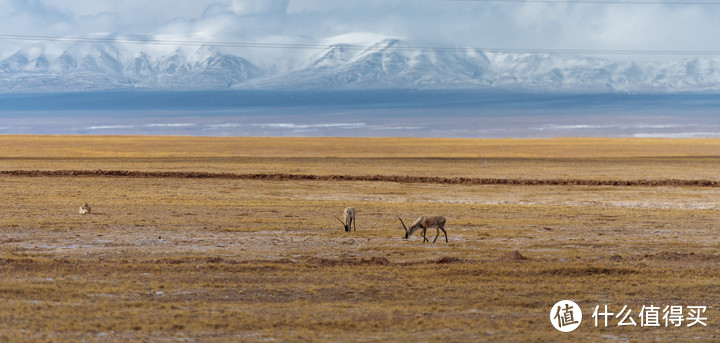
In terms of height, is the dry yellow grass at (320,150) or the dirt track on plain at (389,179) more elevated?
the dry yellow grass at (320,150)

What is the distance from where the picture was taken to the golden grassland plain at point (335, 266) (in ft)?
33.9

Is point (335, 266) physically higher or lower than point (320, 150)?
lower

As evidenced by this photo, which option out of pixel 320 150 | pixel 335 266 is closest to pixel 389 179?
pixel 335 266

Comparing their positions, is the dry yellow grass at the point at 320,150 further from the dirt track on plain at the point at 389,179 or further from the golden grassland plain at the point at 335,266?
the golden grassland plain at the point at 335,266

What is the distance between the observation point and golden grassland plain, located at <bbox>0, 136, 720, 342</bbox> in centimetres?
1034

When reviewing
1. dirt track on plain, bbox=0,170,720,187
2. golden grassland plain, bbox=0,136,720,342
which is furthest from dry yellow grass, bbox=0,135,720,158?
golden grassland plain, bbox=0,136,720,342

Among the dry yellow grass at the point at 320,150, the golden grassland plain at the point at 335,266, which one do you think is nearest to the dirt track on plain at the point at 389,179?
the golden grassland plain at the point at 335,266

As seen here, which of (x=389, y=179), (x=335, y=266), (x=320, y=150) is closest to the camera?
(x=335, y=266)

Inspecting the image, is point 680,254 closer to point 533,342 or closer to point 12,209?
point 533,342

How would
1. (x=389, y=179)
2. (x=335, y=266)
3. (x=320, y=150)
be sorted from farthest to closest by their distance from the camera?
(x=320, y=150) → (x=389, y=179) → (x=335, y=266)

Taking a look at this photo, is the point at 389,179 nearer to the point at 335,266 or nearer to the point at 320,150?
the point at 335,266

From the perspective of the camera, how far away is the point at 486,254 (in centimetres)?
1692

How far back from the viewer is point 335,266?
1495cm

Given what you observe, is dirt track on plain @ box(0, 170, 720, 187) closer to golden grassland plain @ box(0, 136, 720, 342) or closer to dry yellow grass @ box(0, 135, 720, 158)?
golden grassland plain @ box(0, 136, 720, 342)
